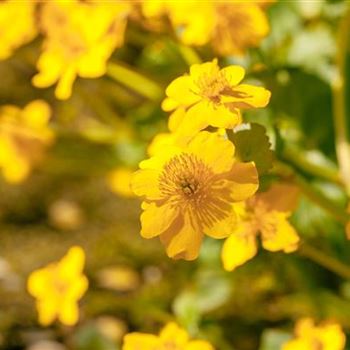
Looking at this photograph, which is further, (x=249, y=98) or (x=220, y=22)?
(x=220, y=22)

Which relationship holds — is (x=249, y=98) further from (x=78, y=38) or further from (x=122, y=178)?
(x=122, y=178)

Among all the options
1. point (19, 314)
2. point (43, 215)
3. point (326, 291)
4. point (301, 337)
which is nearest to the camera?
point (301, 337)

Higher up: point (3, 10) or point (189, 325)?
point (3, 10)

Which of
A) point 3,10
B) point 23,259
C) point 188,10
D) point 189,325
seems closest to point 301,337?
point 189,325

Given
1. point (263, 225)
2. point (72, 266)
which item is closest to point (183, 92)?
point (263, 225)

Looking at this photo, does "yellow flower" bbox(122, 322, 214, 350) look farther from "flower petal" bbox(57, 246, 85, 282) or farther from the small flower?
the small flower

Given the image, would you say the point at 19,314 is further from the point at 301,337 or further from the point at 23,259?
the point at 301,337
